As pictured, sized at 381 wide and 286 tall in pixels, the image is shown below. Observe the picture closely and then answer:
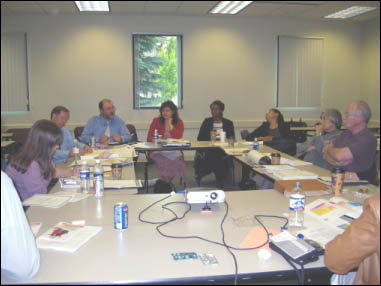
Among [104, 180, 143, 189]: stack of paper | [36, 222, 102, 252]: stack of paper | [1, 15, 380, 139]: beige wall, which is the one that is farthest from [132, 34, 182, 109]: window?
[36, 222, 102, 252]: stack of paper

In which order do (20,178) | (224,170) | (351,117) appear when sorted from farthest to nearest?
1. (224,170)
2. (351,117)
3. (20,178)

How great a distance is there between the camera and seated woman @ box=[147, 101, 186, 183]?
479cm

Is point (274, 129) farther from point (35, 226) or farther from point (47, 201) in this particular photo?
point (35, 226)

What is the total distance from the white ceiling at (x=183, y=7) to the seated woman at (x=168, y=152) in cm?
218

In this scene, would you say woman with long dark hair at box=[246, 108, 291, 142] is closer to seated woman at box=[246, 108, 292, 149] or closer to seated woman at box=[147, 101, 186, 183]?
seated woman at box=[246, 108, 292, 149]

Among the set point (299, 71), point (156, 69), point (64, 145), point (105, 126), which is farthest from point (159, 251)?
point (299, 71)

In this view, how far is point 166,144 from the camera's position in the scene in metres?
4.69

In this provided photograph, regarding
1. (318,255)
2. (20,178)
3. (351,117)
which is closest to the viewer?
(318,255)

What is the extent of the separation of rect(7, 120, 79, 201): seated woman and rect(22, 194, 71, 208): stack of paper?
113mm

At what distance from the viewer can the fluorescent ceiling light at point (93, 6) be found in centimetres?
621

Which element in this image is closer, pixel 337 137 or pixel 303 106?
pixel 337 137

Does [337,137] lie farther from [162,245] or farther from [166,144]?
[162,245]

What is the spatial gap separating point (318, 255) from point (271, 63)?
672 centimetres

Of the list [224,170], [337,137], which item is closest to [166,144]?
[224,170]
